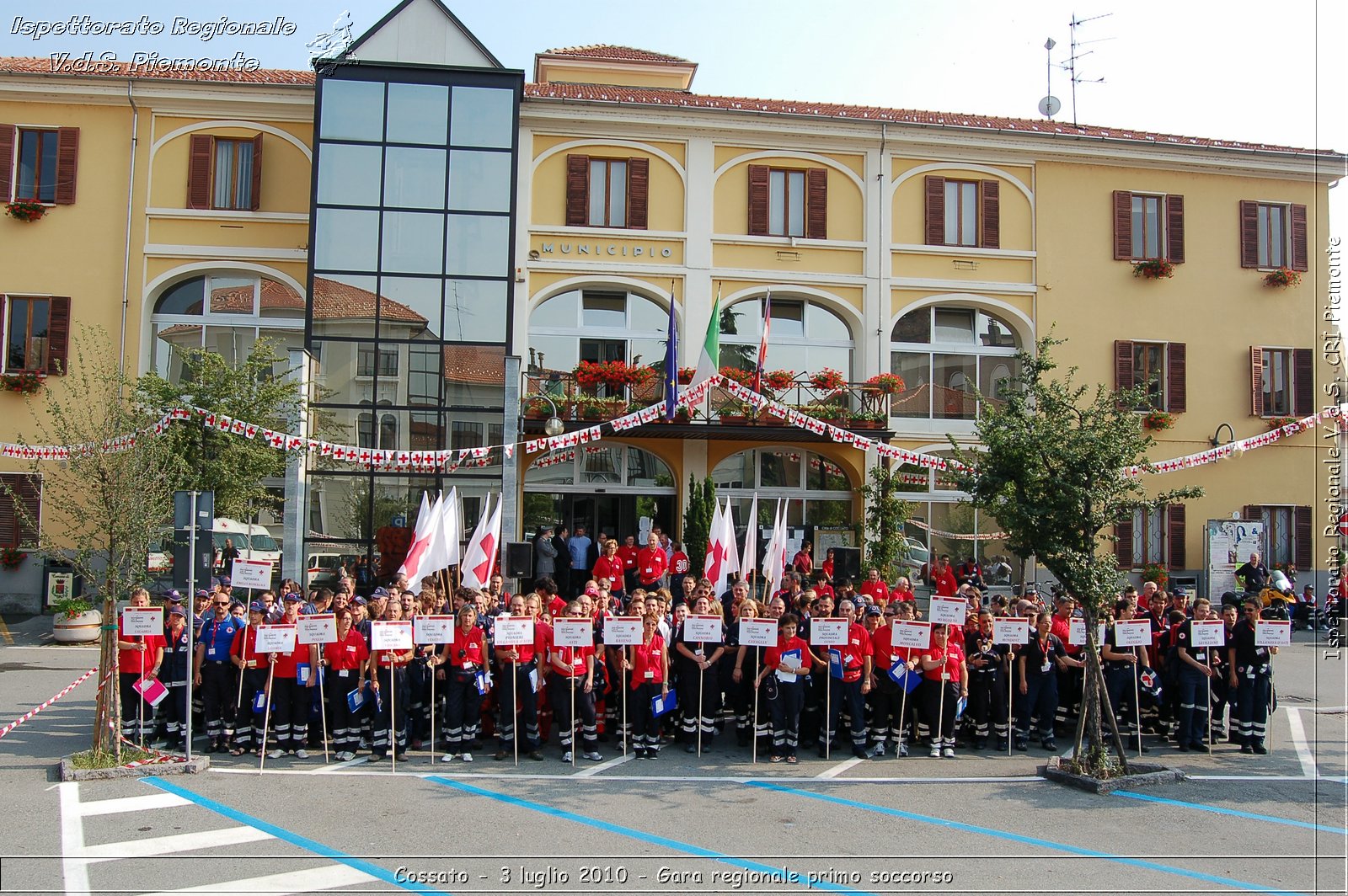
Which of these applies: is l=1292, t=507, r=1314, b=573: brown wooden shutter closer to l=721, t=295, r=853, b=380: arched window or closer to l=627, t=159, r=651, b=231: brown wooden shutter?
l=721, t=295, r=853, b=380: arched window

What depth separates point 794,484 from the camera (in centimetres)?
2403

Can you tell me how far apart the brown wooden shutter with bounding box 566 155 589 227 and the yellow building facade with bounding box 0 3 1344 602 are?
9 cm

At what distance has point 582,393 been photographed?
2180cm

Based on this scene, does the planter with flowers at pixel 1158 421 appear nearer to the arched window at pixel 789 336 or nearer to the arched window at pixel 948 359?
the arched window at pixel 948 359

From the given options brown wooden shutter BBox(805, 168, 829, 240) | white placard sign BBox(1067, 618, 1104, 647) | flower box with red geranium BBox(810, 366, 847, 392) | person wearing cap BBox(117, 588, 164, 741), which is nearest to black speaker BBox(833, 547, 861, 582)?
flower box with red geranium BBox(810, 366, 847, 392)

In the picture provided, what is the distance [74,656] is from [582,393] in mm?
10243

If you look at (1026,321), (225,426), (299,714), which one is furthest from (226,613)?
(1026,321)

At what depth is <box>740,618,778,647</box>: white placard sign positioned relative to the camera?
10922 mm

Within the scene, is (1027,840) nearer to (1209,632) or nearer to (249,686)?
(1209,632)

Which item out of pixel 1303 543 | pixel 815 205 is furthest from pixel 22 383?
pixel 1303 543

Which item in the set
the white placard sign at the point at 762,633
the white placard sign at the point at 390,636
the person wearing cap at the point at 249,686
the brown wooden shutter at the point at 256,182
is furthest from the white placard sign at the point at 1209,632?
the brown wooden shutter at the point at 256,182

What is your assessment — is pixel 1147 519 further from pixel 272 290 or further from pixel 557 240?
pixel 272 290

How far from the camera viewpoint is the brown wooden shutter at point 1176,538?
24.2 metres

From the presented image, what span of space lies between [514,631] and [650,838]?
327 centimetres
